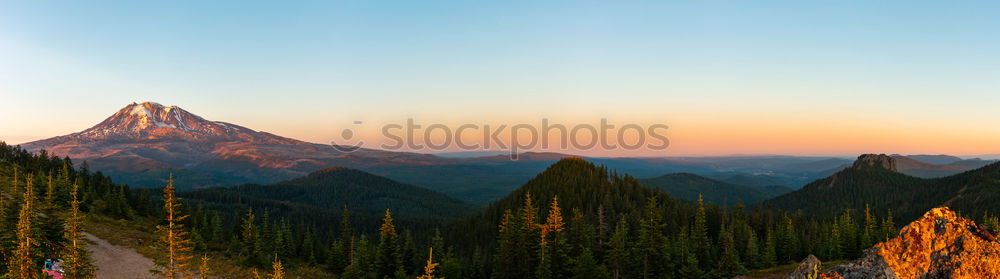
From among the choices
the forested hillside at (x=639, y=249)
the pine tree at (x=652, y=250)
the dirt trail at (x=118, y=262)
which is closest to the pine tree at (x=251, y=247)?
the dirt trail at (x=118, y=262)

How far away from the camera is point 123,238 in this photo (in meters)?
63.5

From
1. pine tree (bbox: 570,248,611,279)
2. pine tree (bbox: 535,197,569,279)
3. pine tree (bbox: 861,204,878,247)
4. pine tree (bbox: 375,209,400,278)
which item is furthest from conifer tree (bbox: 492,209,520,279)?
pine tree (bbox: 861,204,878,247)

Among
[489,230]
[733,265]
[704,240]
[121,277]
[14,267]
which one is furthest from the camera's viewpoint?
[489,230]

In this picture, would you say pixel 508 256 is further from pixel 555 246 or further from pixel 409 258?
pixel 409 258

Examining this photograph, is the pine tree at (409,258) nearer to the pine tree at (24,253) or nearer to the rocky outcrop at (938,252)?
the pine tree at (24,253)

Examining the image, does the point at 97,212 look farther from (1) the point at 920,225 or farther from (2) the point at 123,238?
(1) the point at 920,225

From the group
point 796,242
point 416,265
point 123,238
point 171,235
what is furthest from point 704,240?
point 123,238

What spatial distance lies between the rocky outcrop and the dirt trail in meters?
57.2

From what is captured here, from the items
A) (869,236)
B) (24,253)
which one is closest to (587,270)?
(24,253)

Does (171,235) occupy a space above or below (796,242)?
above

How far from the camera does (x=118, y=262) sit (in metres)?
50.7

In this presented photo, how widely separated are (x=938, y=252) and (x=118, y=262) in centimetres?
6759

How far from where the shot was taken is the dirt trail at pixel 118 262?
151ft

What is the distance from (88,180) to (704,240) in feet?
490
